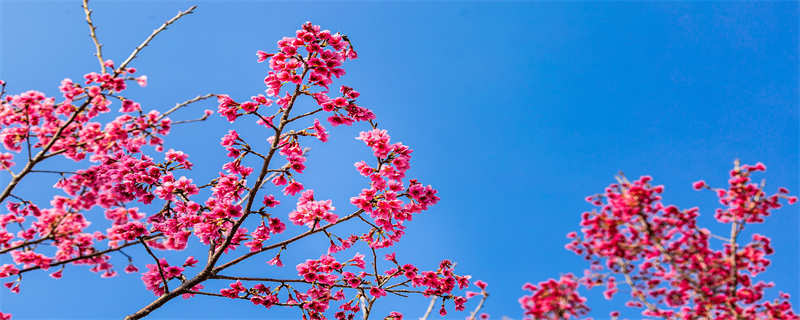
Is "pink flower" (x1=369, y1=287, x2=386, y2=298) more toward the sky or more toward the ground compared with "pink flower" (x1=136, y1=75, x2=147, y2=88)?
more toward the ground

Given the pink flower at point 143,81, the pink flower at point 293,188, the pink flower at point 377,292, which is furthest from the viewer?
the pink flower at point 377,292

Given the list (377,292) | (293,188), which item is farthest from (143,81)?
(377,292)

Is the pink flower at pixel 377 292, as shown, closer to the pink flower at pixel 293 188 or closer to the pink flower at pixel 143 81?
the pink flower at pixel 293 188

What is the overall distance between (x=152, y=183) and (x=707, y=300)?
734cm

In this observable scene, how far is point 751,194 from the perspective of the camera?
654 cm

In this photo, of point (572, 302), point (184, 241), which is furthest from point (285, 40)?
point (572, 302)

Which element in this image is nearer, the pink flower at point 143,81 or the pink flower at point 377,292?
the pink flower at point 143,81


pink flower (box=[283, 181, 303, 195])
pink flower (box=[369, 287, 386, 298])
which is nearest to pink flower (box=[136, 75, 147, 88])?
pink flower (box=[283, 181, 303, 195])

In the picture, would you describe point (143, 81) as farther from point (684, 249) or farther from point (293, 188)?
point (684, 249)

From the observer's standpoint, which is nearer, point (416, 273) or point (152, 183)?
point (152, 183)

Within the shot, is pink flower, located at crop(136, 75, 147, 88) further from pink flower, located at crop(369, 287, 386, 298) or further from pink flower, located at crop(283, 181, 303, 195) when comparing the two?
pink flower, located at crop(369, 287, 386, 298)

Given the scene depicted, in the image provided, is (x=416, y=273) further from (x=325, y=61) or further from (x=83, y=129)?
(x=83, y=129)

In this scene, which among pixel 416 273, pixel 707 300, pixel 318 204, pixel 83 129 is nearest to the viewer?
pixel 83 129

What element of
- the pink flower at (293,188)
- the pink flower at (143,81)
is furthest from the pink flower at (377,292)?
the pink flower at (143,81)
